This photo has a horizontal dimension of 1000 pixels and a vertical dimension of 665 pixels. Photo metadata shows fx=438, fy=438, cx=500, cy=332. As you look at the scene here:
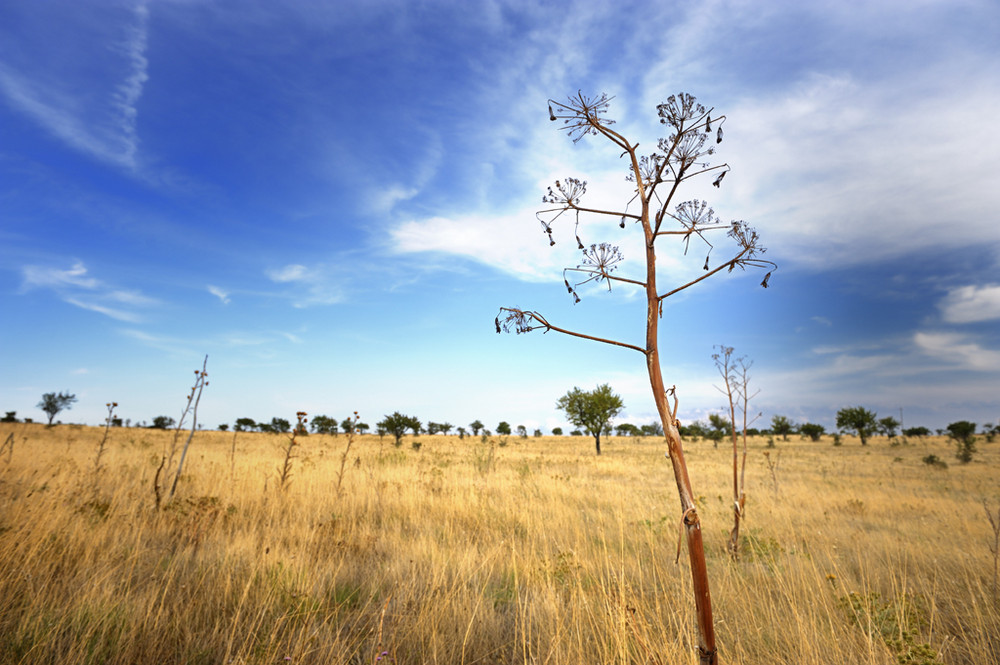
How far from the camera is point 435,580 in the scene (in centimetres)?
359

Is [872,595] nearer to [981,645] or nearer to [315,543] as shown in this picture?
[981,645]

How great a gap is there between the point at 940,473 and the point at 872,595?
2384 cm

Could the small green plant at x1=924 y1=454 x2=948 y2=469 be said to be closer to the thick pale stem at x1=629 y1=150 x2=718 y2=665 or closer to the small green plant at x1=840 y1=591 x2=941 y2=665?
→ the small green plant at x1=840 y1=591 x2=941 y2=665

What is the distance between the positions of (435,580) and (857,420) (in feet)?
200

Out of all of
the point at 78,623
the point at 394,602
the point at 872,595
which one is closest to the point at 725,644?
the point at 872,595

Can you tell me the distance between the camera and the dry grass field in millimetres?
2627

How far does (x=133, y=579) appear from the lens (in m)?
3.71

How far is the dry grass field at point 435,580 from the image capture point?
2.63 metres

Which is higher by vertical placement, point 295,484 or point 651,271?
point 651,271

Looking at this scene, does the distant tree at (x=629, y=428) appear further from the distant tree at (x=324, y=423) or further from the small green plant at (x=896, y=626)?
the small green plant at (x=896, y=626)

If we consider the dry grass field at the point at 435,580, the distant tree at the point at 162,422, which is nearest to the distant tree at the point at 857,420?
the dry grass field at the point at 435,580

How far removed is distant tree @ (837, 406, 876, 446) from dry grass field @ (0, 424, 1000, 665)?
49.9 meters

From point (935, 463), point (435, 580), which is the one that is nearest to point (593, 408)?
point (935, 463)

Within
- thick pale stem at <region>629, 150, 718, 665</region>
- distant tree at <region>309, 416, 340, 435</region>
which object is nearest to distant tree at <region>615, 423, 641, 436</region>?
distant tree at <region>309, 416, 340, 435</region>
